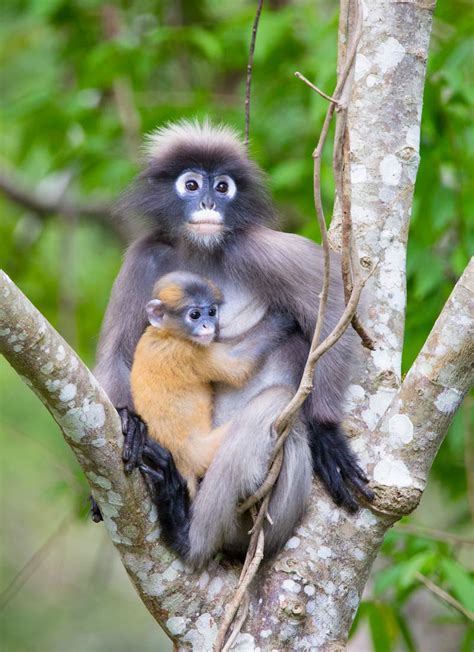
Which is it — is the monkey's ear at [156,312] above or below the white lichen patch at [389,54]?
below

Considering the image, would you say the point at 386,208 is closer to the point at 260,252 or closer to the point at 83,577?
the point at 260,252

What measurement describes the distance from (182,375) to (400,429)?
0.81 m

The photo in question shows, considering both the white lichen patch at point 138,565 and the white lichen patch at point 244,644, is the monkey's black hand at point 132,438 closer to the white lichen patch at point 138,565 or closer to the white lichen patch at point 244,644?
the white lichen patch at point 138,565

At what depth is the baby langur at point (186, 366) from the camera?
3.09 meters

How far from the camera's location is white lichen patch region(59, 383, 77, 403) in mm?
2385

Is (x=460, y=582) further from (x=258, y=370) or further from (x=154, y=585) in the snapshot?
(x=154, y=585)

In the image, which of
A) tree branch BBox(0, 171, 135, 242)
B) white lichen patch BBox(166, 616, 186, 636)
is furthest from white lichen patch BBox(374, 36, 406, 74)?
tree branch BBox(0, 171, 135, 242)

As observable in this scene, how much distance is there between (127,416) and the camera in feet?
9.77

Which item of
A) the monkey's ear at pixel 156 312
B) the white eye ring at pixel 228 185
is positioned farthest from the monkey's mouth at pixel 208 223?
the monkey's ear at pixel 156 312

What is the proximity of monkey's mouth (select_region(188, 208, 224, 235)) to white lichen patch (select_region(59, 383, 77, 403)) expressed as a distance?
1.14m

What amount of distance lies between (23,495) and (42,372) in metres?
8.24

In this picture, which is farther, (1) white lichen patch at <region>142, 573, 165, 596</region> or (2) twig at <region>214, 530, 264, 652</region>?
(1) white lichen patch at <region>142, 573, 165, 596</region>

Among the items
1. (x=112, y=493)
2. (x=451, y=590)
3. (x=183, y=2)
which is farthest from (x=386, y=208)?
(x=183, y=2)

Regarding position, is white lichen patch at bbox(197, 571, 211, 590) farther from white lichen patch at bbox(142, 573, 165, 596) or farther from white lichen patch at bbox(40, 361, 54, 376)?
white lichen patch at bbox(40, 361, 54, 376)
